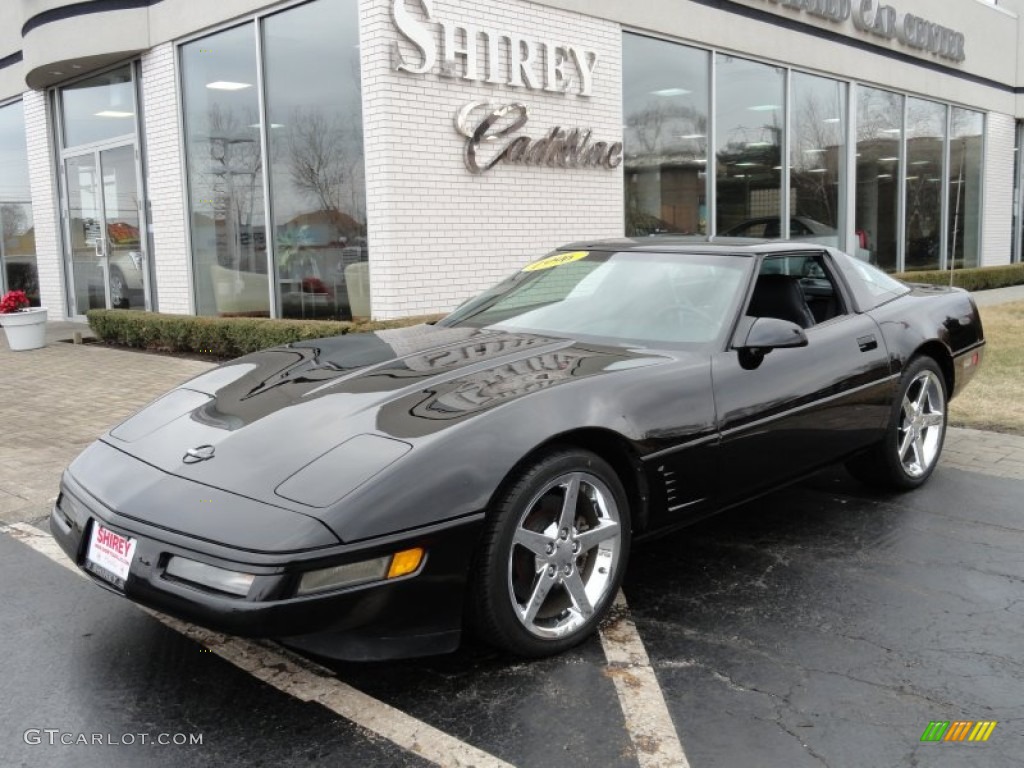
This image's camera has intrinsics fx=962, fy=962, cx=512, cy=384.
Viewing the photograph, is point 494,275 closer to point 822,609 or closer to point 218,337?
point 218,337

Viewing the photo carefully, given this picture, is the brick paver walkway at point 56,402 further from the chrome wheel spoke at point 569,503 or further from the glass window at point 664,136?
the glass window at point 664,136

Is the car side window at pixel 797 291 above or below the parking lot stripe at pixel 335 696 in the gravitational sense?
above

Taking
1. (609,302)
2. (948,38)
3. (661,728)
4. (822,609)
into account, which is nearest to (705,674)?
(661,728)

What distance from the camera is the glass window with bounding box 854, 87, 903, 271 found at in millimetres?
16469

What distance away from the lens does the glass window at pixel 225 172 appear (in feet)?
36.2

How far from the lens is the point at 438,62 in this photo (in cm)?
961

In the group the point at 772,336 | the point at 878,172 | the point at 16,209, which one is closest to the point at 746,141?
the point at 878,172

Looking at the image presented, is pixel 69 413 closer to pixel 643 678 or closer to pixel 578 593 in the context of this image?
pixel 578 593

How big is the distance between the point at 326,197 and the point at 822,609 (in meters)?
7.94

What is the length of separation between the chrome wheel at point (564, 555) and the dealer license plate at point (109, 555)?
44.7 inches

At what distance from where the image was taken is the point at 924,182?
18.3 metres

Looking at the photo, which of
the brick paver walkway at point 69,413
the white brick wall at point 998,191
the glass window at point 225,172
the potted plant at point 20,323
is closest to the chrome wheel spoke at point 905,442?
the brick paver walkway at point 69,413

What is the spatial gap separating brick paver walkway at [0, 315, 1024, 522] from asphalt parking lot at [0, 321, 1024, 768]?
1.27 m

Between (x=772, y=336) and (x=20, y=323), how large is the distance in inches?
422
